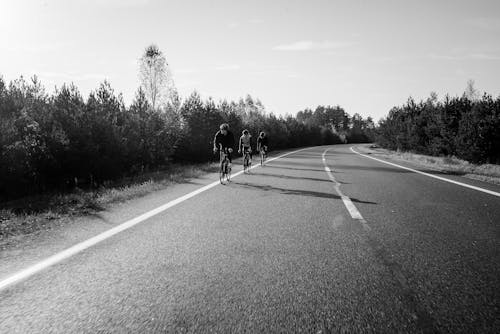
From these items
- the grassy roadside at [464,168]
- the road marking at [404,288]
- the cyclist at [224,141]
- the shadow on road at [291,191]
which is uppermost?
the cyclist at [224,141]

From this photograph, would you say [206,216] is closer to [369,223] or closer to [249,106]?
[369,223]

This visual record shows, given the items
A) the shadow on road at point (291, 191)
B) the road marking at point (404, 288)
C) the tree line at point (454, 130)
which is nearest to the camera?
the road marking at point (404, 288)

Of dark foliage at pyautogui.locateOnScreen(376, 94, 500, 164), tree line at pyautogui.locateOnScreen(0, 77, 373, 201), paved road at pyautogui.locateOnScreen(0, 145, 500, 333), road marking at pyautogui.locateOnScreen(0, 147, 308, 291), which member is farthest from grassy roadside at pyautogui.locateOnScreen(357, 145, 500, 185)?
tree line at pyautogui.locateOnScreen(0, 77, 373, 201)

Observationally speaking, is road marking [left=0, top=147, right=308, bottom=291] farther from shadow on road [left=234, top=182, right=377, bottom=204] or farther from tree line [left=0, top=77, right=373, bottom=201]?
tree line [left=0, top=77, right=373, bottom=201]

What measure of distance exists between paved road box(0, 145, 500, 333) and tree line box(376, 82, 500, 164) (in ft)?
58.1

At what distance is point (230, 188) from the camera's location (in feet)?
30.6

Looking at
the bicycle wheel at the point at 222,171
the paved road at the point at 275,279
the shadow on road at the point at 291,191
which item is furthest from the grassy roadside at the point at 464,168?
the bicycle wheel at the point at 222,171

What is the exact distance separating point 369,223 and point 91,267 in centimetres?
412

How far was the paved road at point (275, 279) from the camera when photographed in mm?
2336

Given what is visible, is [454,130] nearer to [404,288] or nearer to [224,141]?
[224,141]

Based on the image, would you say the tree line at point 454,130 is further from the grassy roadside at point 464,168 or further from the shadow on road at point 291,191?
the shadow on road at point 291,191

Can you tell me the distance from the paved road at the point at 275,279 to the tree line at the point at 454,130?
17.7 metres

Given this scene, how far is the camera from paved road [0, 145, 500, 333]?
234 centimetres

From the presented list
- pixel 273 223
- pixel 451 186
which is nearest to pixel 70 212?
pixel 273 223
